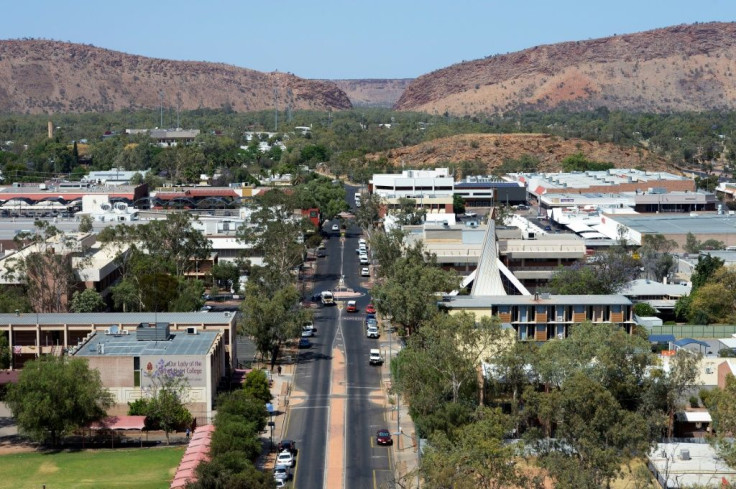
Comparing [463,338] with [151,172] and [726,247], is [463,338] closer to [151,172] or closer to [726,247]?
[726,247]

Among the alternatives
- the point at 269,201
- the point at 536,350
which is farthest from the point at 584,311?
the point at 269,201

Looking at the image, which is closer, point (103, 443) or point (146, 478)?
point (146, 478)

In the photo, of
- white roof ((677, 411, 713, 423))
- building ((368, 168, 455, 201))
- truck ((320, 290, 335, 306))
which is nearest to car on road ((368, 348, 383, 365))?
truck ((320, 290, 335, 306))

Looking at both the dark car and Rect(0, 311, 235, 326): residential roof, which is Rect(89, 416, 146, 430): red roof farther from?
Rect(0, 311, 235, 326): residential roof

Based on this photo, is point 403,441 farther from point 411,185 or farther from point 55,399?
point 411,185

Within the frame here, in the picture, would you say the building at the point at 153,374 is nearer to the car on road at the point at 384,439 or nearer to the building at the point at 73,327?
the building at the point at 73,327
